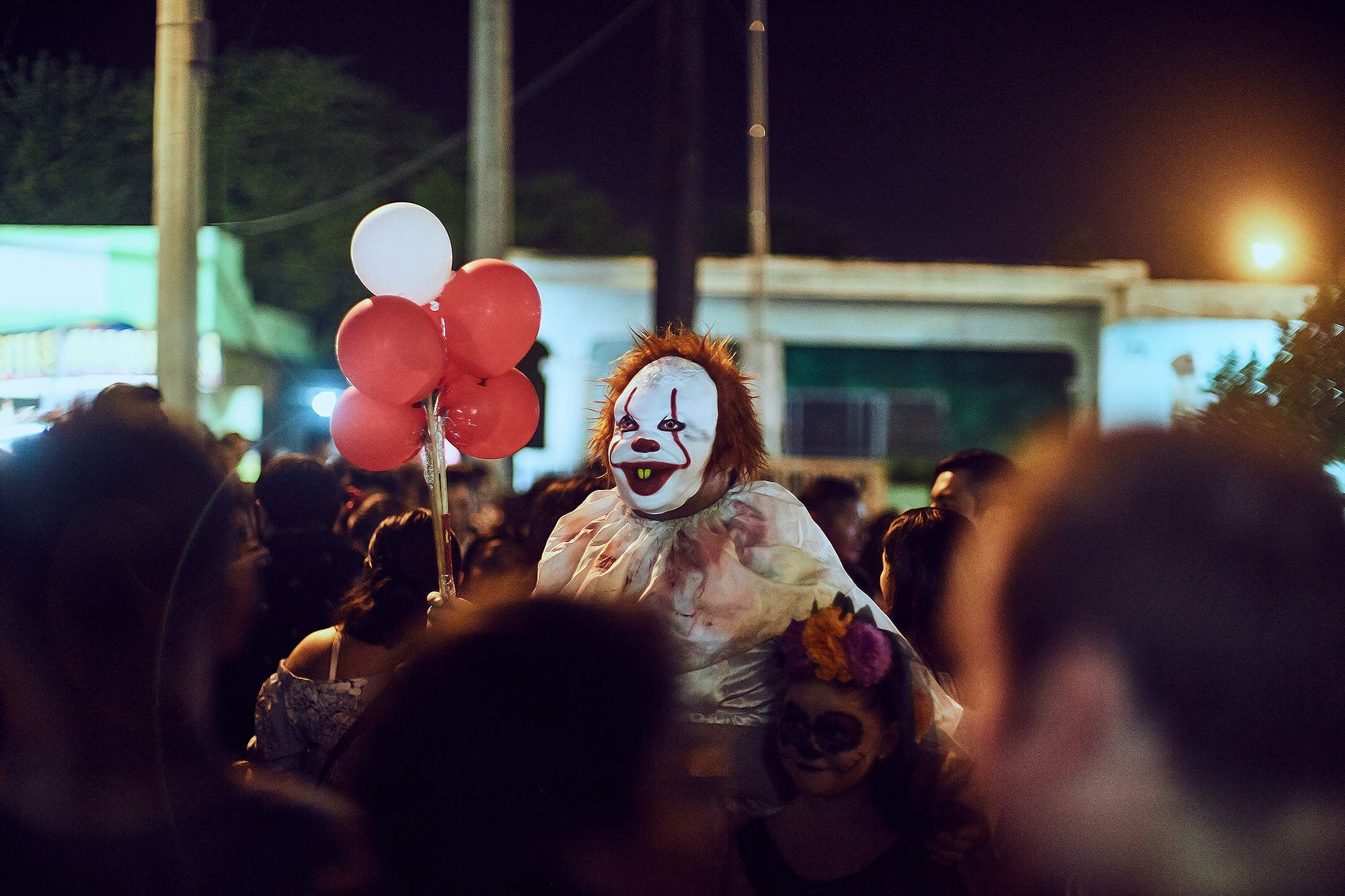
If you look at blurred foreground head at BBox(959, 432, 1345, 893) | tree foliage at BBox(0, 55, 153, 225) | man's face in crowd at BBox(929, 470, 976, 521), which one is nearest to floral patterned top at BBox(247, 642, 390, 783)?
blurred foreground head at BBox(959, 432, 1345, 893)

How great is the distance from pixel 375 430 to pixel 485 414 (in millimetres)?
348

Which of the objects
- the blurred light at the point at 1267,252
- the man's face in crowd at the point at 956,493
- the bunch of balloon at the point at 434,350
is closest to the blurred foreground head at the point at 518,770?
the bunch of balloon at the point at 434,350

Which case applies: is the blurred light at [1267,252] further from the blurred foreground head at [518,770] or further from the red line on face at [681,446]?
the blurred foreground head at [518,770]

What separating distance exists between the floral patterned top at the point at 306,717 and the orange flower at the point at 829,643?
1.18 m

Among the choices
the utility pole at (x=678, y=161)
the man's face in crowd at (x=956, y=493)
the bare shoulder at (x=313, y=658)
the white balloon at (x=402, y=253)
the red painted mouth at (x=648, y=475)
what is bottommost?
the bare shoulder at (x=313, y=658)

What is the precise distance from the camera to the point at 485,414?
11.8 feet

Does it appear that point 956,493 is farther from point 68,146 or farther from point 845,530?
point 68,146

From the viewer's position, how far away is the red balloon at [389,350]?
10.5 ft

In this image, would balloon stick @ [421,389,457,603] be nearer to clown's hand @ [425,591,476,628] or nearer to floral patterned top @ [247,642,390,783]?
clown's hand @ [425,591,476,628]

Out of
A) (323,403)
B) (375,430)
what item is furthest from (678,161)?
(323,403)

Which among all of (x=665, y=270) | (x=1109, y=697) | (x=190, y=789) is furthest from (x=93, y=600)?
(x=665, y=270)

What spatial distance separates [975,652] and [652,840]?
1.57 ft

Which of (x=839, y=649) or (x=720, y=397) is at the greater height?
(x=720, y=397)

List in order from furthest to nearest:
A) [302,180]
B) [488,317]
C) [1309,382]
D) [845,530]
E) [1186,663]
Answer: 1. [302,180]
2. [845,530]
3. [1309,382]
4. [488,317]
5. [1186,663]
